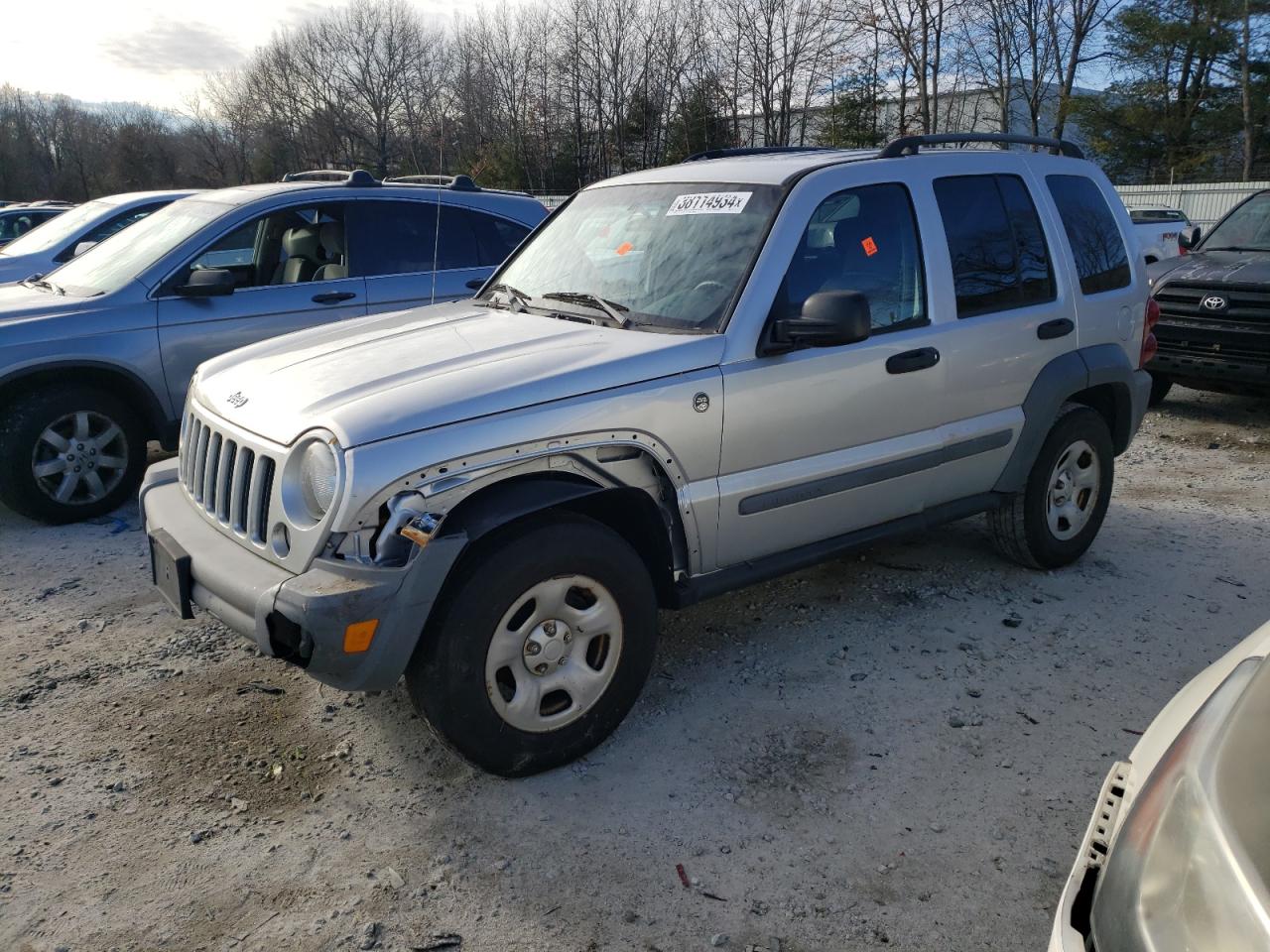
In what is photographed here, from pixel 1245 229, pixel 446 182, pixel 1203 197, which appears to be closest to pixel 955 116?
pixel 1203 197

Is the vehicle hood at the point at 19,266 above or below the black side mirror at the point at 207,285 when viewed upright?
above

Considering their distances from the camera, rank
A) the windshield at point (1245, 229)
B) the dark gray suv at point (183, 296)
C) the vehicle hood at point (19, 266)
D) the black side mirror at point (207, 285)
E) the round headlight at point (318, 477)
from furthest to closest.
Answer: the windshield at point (1245, 229) → the vehicle hood at point (19, 266) → the black side mirror at point (207, 285) → the dark gray suv at point (183, 296) → the round headlight at point (318, 477)

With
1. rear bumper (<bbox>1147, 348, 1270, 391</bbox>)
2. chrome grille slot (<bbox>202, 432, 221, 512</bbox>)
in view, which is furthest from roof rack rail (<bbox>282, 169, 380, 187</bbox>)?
rear bumper (<bbox>1147, 348, 1270, 391</bbox>)

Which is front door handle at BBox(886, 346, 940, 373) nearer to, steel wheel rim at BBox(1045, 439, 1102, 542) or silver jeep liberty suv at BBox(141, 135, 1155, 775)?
silver jeep liberty suv at BBox(141, 135, 1155, 775)

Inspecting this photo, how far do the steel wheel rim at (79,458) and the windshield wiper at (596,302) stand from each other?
3268mm

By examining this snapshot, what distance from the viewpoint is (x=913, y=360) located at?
13.0ft

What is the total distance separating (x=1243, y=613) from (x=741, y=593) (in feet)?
7.54

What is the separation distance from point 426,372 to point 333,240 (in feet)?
12.8

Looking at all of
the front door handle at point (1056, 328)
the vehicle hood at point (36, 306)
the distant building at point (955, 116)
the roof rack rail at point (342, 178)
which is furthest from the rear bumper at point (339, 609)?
the distant building at point (955, 116)

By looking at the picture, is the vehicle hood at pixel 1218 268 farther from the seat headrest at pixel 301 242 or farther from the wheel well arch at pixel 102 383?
the wheel well arch at pixel 102 383

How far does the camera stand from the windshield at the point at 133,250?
20.3ft

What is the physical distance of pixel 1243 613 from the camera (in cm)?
456

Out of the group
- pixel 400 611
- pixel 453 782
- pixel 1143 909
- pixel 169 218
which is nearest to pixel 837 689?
pixel 453 782

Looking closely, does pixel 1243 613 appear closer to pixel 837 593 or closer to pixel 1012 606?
pixel 1012 606
